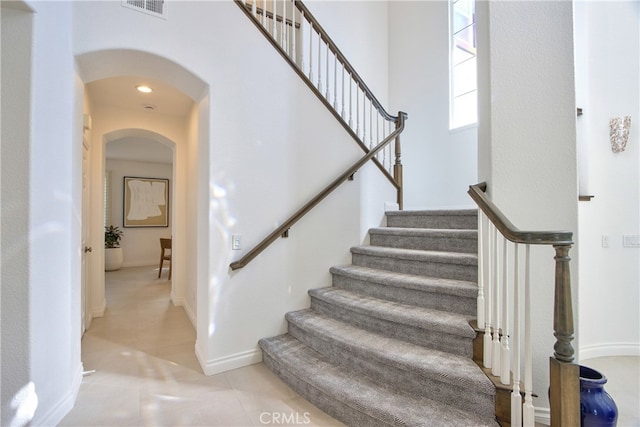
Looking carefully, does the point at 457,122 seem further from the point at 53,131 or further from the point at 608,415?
the point at 53,131

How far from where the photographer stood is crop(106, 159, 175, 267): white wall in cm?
722

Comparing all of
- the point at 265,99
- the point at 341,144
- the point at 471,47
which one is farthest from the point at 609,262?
the point at 265,99

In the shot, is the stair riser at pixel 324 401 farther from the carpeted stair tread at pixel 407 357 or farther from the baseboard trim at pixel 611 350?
the baseboard trim at pixel 611 350

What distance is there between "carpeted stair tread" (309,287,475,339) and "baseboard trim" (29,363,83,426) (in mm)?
1847

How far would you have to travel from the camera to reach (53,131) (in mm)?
1765

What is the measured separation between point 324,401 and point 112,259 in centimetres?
683

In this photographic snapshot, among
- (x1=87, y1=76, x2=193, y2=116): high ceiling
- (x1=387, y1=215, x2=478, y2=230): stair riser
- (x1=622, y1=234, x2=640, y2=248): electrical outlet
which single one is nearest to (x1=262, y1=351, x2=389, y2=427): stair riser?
(x1=387, y1=215, x2=478, y2=230): stair riser

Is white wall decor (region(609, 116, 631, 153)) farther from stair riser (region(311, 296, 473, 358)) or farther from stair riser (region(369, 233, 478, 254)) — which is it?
stair riser (region(311, 296, 473, 358))

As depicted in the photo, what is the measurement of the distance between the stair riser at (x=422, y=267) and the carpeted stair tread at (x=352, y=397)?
95cm

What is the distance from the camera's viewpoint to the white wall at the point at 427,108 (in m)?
4.16

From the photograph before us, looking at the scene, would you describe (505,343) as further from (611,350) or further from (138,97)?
(138,97)

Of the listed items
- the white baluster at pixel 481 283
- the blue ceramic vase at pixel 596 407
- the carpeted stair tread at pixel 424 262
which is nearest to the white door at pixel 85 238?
the carpeted stair tread at pixel 424 262

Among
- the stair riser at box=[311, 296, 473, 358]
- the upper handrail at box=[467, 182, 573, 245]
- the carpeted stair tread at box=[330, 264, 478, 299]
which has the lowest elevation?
the stair riser at box=[311, 296, 473, 358]

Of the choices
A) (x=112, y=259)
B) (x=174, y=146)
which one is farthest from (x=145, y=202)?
(x=174, y=146)
